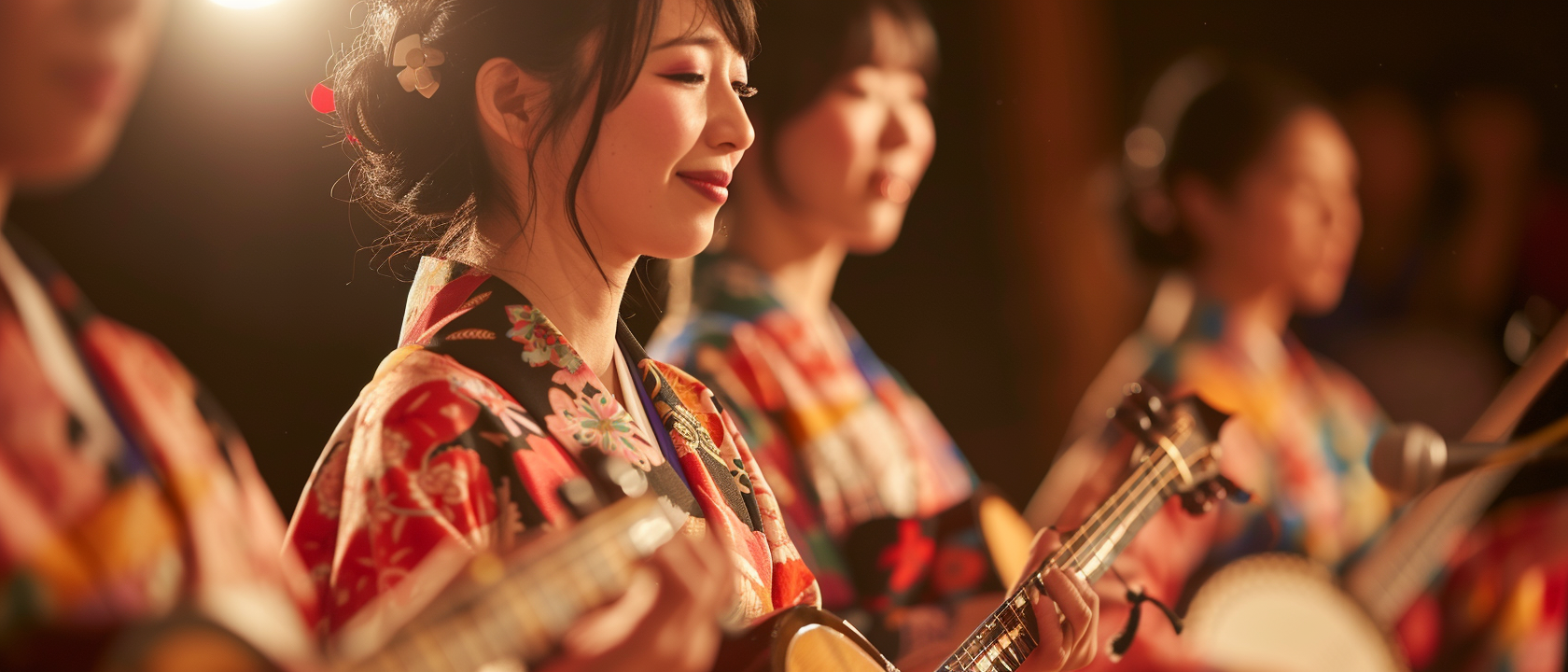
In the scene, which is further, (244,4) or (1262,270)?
(1262,270)

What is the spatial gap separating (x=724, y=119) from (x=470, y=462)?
39 centimetres

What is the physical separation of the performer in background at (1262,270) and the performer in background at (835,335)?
1.78 ft

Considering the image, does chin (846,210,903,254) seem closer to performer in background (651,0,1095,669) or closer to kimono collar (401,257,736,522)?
performer in background (651,0,1095,669)

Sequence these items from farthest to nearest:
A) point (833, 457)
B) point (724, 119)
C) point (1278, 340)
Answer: point (1278, 340), point (833, 457), point (724, 119)

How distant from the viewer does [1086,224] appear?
211 centimetres

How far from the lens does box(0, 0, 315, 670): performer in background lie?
22.3 inches

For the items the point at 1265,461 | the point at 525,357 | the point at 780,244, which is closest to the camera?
the point at 525,357

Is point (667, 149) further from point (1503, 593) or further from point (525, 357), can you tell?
point (1503, 593)

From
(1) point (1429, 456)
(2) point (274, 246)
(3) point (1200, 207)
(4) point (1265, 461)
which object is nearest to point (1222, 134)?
(3) point (1200, 207)

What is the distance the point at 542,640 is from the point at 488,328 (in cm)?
31

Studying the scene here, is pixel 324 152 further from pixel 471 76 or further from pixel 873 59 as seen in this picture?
pixel 873 59

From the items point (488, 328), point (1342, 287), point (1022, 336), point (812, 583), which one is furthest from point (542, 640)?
point (1342, 287)

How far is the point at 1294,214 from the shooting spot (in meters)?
1.91

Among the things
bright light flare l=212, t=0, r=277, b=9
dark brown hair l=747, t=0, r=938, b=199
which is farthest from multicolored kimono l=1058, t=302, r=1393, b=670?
bright light flare l=212, t=0, r=277, b=9
